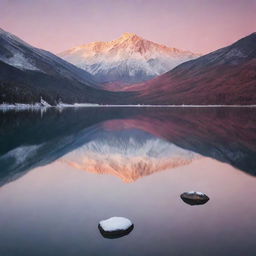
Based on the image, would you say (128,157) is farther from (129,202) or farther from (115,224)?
(115,224)

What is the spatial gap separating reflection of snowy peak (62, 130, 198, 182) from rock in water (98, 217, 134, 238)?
9.10m

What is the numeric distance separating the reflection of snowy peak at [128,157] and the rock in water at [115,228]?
29.9 ft

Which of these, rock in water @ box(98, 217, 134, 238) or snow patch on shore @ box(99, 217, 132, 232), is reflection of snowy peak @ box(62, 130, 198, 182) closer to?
snow patch on shore @ box(99, 217, 132, 232)

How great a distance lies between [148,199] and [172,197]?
142 centimetres

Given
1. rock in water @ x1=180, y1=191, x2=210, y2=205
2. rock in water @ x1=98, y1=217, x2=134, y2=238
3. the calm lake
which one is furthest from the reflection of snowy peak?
rock in water @ x1=98, y1=217, x2=134, y2=238

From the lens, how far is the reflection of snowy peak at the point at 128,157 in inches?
1008

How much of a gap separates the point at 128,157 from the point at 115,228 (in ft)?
64.4

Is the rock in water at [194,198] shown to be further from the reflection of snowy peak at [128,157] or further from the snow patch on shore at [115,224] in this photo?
the reflection of snowy peak at [128,157]

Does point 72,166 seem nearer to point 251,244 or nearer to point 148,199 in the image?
point 148,199

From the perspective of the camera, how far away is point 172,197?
1767cm

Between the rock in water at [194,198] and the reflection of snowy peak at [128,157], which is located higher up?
the rock in water at [194,198]

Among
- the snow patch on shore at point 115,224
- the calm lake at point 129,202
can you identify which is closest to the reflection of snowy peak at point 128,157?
the calm lake at point 129,202

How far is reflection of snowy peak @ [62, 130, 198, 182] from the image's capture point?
25.6 metres

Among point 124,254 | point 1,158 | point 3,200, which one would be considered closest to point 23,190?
point 3,200
